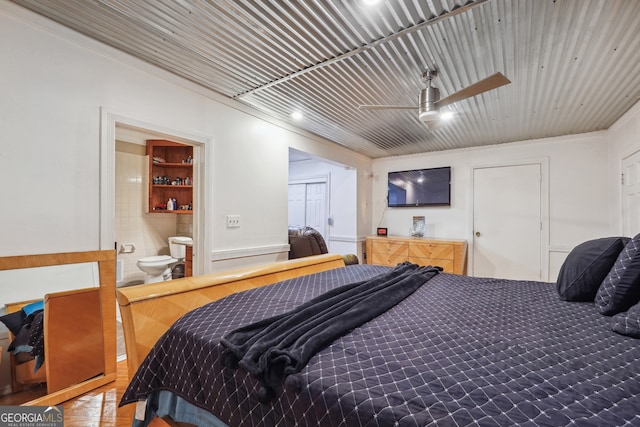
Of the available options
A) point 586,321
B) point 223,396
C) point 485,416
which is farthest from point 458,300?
point 223,396

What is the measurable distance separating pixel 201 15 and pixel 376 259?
410 cm

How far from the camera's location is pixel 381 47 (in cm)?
193

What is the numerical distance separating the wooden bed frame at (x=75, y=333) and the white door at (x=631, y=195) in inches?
189

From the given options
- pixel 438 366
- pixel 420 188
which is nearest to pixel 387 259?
pixel 420 188

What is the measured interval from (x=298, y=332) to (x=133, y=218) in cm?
404

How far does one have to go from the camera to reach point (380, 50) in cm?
197

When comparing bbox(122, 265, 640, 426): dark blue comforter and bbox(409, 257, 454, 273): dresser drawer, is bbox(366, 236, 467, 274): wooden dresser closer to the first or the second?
bbox(409, 257, 454, 273): dresser drawer

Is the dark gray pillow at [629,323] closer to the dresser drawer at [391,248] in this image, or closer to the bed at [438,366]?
the bed at [438,366]

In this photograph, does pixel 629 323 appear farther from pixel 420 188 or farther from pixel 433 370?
pixel 420 188

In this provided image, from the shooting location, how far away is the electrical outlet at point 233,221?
111 inches

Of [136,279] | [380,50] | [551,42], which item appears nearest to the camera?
[551,42]

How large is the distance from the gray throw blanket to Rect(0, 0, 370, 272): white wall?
5.08ft

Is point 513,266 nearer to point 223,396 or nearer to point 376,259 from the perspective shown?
point 376,259

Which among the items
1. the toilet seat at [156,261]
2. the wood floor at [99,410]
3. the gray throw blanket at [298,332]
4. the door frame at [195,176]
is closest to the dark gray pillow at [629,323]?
the gray throw blanket at [298,332]
